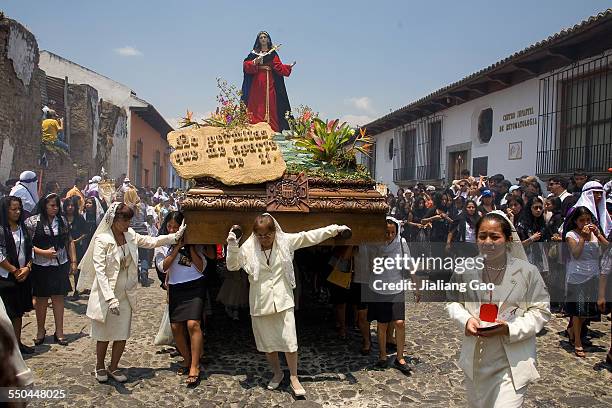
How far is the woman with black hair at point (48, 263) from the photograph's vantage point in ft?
17.9

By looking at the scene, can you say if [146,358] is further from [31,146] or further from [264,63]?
[31,146]

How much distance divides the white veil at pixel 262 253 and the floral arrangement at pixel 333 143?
1.06 m

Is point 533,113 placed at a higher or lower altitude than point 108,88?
lower

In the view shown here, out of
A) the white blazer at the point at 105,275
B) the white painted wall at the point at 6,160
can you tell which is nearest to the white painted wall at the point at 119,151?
the white painted wall at the point at 6,160

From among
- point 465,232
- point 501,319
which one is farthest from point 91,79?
point 501,319

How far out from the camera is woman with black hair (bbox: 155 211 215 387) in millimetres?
4535

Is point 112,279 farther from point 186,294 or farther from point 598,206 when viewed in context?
point 598,206

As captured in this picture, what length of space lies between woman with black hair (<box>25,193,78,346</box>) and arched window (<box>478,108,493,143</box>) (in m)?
10.8

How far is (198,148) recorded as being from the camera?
15.4ft

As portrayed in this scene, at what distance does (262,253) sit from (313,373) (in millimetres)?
1351

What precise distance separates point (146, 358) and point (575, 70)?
31.0 ft

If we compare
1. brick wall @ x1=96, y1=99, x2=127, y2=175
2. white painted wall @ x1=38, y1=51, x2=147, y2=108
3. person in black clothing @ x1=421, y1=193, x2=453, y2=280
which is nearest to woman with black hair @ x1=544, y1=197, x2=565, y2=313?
person in black clothing @ x1=421, y1=193, x2=453, y2=280

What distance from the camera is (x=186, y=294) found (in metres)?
4.61

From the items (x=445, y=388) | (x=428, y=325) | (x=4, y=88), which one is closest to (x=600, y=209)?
(x=428, y=325)
